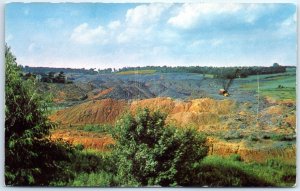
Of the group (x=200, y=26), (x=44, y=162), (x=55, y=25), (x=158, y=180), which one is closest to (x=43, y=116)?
(x=44, y=162)

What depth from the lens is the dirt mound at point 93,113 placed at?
18.4 feet

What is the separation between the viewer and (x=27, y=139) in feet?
18.2

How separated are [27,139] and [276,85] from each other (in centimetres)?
223

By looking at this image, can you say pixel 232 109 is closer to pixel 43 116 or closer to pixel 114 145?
pixel 114 145

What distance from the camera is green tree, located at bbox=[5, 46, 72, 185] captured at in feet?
18.2

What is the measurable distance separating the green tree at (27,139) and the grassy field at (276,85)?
174 cm

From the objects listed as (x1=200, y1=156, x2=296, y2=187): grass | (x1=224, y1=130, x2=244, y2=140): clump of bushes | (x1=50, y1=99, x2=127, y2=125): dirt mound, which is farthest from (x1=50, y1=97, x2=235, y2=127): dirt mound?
(x1=200, y1=156, x2=296, y2=187): grass

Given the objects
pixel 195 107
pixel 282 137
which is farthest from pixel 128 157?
pixel 282 137

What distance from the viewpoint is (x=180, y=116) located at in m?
5.58

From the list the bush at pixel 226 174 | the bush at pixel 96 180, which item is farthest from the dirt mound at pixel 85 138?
the bush at pixel 226 174

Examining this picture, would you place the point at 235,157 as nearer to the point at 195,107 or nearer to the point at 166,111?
the point at 195,107

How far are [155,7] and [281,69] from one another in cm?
122

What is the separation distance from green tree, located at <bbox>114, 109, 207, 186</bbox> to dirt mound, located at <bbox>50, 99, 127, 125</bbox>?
0.11 m

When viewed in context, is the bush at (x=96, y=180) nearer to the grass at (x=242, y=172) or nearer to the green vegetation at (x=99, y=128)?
the green vegetation at (x=99, y=128)
